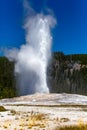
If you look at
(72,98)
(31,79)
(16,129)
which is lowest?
(16,129)

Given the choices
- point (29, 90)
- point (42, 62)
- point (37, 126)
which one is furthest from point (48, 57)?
point (37, 126)

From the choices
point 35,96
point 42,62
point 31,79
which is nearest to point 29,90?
point 31,79

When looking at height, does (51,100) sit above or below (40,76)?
below

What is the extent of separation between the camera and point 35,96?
90.9 meters

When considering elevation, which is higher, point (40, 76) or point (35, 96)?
point (40, 76)

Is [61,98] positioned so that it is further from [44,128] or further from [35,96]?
[44,128]

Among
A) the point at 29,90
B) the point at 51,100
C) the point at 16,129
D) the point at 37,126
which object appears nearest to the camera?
the point at 16,129

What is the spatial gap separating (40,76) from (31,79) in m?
5.38

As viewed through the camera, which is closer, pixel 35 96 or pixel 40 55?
pixel 35 96

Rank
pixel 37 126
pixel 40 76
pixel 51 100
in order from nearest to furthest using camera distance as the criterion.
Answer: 1. pixel 37 126
2. pixel 51 100
3. pixel 40 76

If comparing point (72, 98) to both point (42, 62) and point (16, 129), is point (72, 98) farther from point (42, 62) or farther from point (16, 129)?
point (16, 129)

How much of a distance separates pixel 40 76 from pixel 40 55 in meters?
A: 6.20

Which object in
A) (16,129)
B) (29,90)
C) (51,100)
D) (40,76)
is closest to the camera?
(16,129)

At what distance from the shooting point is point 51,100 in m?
84.6
